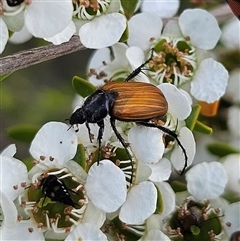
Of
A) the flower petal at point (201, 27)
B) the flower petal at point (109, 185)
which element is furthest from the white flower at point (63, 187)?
the flower petal at point (201, 27)

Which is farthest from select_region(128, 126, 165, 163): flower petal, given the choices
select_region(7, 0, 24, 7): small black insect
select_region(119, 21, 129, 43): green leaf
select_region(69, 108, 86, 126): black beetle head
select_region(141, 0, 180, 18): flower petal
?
select_region(141, 0, 180, 18): flower petal

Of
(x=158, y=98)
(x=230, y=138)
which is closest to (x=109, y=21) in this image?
(x=158, y=98)

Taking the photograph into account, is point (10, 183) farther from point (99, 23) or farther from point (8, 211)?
point (99, 23)

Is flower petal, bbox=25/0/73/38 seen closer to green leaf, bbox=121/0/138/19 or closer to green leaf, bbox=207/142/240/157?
green leaf, bbox=121/0/138/19

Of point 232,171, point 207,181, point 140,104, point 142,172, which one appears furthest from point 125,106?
point 232,171

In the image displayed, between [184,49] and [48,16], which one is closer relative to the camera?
[48,16]

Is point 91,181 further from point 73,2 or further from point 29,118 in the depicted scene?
point 29,118
